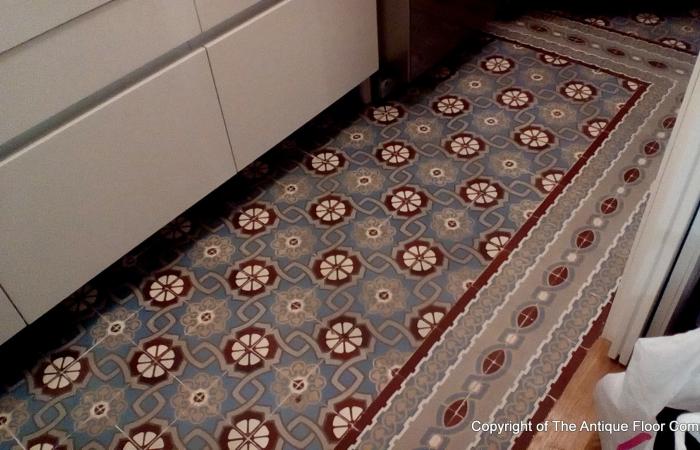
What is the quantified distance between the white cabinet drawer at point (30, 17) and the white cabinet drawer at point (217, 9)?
26 centimetres

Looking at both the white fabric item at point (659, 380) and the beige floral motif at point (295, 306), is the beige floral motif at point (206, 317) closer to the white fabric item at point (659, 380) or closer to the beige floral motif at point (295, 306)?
the beige floral motif at point (295, 306)

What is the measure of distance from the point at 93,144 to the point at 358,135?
2.71 feet

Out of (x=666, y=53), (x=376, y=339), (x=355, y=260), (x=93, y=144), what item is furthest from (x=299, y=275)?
(x=666, y=53)

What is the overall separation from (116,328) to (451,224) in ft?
2.73

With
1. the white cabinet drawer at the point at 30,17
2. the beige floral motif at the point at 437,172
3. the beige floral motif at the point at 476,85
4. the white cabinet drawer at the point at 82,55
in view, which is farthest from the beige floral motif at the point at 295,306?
the beige floral motif at the point at 476,85

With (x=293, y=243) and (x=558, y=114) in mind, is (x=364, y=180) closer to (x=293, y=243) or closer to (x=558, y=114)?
(x=293, y=243)

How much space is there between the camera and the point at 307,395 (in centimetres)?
123

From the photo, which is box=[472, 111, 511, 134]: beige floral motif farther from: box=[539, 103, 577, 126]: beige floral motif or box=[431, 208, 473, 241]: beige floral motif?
box=[431, 208, 473, 241]: beige floral motif

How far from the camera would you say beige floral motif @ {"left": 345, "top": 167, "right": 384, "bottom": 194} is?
5.38ft

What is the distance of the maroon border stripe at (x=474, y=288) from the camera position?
119 centimetres

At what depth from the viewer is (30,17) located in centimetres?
100

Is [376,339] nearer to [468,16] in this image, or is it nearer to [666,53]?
[468,16]

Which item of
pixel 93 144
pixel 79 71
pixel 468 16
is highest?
pixel 79 71

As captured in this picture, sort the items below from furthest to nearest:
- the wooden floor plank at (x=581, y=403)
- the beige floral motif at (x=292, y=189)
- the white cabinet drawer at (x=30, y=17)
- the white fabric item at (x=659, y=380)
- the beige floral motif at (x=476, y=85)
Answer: the beige floral motif at (x=476, y=85), the beige floral motif at (x=292, y=189), the wooden floor plank at (x=581, y=403), the white cabinet drawer at (x=30, y=17), the white fabric item at (x=659, y=380)
